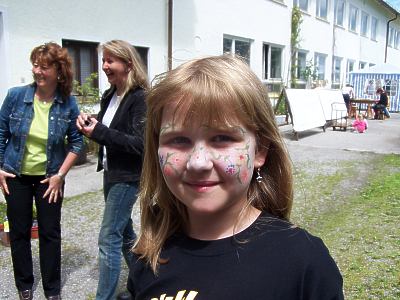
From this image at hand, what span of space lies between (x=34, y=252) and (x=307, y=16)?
16.5m

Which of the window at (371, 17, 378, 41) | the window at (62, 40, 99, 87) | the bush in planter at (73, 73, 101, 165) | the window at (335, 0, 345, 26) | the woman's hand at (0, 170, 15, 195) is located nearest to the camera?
the woman's hand at (0, 170, 15, 195)

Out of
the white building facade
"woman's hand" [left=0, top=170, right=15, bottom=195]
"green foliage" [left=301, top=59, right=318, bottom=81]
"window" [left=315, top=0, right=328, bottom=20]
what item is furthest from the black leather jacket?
"window" [left=315, top=0, right=328, bottom=20]

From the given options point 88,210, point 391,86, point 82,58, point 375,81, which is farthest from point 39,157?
point 391,86

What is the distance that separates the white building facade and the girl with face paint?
1.96 feet

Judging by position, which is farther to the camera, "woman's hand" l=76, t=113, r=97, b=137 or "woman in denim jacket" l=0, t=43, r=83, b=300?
"woman in denim jacket" l=0, t=43, r=83, b=300

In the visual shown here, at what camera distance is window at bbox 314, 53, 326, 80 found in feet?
64.6

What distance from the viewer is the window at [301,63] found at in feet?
57.5

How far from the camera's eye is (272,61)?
16156 mm

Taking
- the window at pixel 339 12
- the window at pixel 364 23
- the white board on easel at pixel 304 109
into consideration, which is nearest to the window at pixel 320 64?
the window at pixel 339 12

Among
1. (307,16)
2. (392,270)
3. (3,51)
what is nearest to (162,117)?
(392,270)

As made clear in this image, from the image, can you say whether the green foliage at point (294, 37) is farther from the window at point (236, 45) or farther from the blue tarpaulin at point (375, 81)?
the blue tarpaulin at point (375, 81)

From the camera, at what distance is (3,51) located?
678 centimetres

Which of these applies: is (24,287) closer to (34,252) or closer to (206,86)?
(34,252)

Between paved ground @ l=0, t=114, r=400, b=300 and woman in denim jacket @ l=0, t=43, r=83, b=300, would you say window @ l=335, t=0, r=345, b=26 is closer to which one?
paved ground @ l=0, t=114, r=400, b=300
